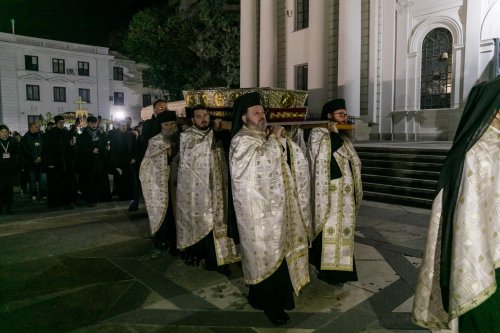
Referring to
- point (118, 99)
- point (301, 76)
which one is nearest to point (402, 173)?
point (301, 76)

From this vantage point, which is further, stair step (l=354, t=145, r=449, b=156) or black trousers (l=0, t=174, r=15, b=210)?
stair step (l=354, t=145, r=449, b=156)

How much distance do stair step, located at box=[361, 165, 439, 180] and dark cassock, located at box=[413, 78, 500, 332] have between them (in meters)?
6.91

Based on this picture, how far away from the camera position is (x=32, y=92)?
39969 millimetres

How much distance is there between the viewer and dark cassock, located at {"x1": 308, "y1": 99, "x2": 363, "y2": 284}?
4.18 m

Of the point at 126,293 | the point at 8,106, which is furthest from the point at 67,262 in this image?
the point at 8,106

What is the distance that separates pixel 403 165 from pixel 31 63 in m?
41.1

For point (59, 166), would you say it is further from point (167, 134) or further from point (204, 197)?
point (204, 197)

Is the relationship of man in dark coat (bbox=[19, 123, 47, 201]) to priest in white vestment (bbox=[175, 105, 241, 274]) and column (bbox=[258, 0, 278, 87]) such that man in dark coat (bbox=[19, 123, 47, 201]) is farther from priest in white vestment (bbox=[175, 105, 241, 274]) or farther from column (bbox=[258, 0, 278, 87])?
column (bbox=[258, 0, 278, 87])

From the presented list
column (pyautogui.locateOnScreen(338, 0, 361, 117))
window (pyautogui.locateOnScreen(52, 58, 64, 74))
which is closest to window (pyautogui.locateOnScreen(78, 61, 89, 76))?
window (pyautogui.locateOnScreen(52, 58, 64, 74))

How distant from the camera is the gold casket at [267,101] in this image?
167 inches

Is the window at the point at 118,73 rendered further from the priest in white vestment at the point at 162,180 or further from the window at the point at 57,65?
the priest in white vestment at the point at 162,180

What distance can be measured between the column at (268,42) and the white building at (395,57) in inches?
20.1

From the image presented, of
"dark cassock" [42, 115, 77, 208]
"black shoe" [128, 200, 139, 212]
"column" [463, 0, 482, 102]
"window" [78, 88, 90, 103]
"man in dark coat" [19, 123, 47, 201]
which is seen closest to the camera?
"black shoe" [128, 200, 139, 212]

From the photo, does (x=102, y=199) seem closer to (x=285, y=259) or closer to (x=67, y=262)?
(x=67, y=262)
